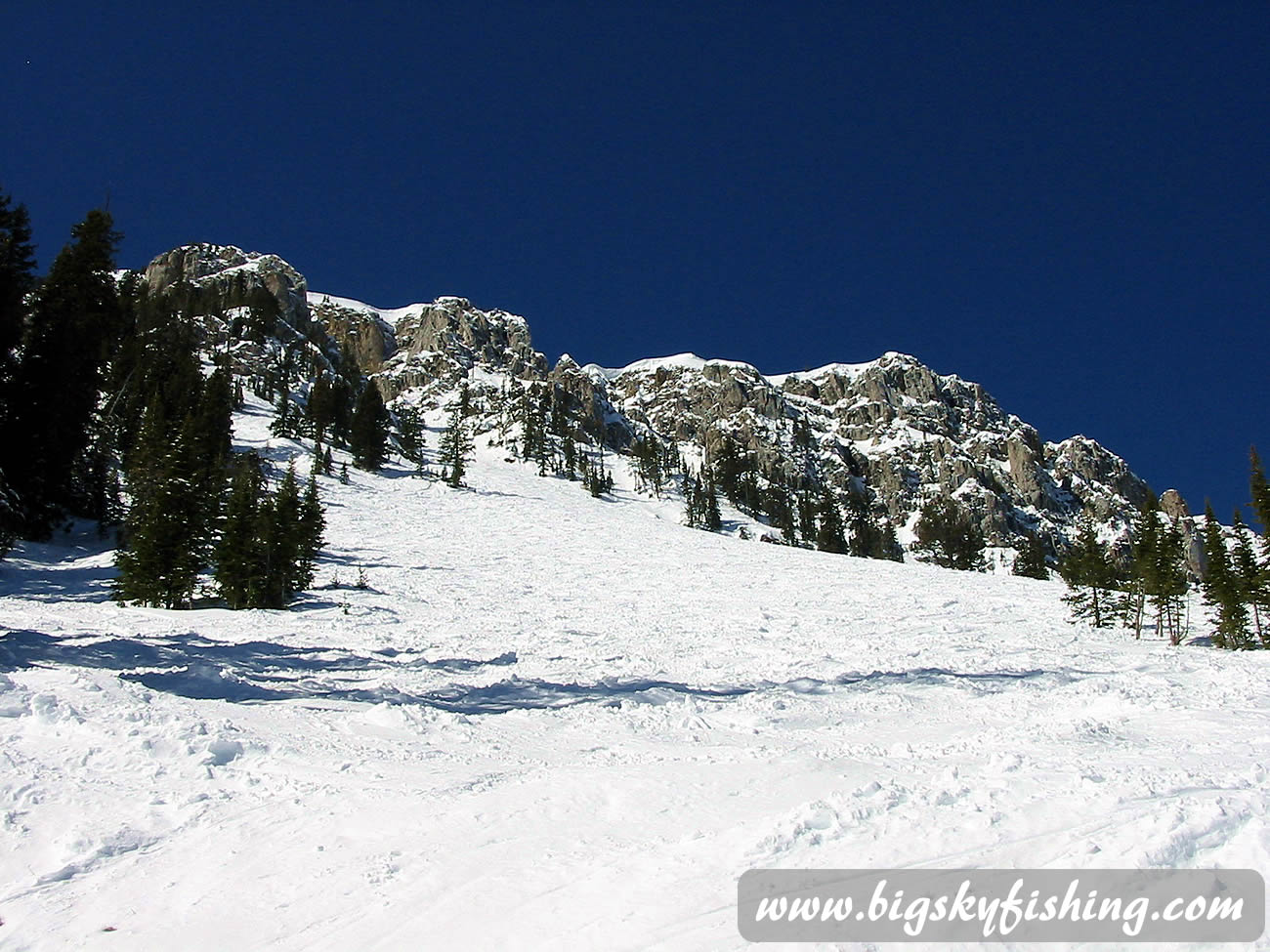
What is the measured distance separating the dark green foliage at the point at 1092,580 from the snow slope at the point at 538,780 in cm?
1978

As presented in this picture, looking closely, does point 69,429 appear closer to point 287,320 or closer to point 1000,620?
point 1000,620

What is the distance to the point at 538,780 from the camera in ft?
24.5

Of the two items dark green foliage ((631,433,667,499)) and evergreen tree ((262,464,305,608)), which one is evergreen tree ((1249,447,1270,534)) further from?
dark green foliage ((631,433,667,499))

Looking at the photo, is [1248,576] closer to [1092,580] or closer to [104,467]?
[1092,580]

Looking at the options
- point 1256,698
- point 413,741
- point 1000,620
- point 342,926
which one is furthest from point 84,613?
point 1000,620

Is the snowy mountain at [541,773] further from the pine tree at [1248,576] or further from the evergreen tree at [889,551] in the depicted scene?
the evergreen tree at [889,551]

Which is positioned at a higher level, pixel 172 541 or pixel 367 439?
pixel 367 439

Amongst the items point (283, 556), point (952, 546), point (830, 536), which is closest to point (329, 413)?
point (830, 536)

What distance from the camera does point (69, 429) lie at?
58.6 feet

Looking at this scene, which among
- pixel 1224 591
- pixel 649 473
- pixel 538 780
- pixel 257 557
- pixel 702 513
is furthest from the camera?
pixel 649 473

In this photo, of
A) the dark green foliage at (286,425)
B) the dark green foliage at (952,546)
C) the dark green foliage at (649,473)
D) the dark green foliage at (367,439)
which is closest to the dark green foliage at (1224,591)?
the dark green foliage at (952,546)

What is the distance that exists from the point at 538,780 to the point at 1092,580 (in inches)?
1640

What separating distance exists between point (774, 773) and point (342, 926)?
4375 mm

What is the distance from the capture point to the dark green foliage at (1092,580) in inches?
1491
